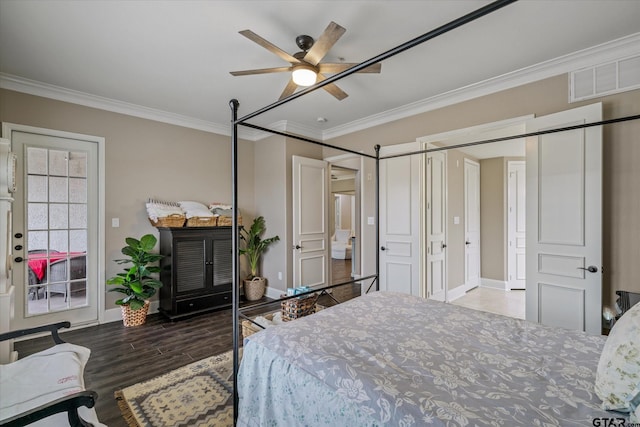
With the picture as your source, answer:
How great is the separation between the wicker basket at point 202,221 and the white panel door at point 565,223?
11.8 feet

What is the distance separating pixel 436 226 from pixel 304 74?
8.87 ft

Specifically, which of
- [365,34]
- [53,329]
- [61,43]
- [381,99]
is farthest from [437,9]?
[53,329]

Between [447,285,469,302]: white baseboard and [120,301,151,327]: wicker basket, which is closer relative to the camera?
[120,301,151,327]: wicker basket

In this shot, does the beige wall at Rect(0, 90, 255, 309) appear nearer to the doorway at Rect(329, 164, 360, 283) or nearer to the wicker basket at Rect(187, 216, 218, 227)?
the wicker basket at Rect(187, 216, 218, 227)

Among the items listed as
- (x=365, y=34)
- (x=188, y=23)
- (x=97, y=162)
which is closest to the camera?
(x=188, y=23)

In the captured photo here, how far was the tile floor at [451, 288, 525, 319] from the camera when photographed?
13.0 feet

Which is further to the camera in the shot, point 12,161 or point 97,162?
point 97,162

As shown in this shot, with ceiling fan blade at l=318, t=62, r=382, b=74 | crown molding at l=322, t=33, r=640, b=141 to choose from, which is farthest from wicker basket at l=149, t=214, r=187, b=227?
crown molding at l=322, t=33, r=640, b=141

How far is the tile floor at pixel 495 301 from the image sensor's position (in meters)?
3.95

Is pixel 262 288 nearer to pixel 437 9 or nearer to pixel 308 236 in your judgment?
pixel 308 236

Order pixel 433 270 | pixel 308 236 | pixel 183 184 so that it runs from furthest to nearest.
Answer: pixel 308 236 → pixel 183 184 → pixel 433 270

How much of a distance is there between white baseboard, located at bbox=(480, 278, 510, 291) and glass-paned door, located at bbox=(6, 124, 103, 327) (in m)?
5.88

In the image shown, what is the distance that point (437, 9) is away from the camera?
1.97 metres

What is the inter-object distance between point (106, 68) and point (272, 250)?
2978mm
